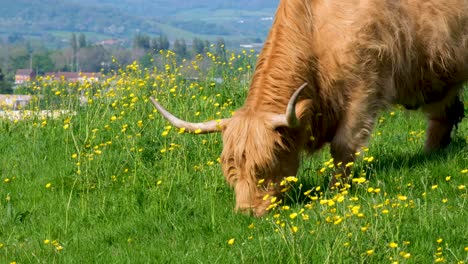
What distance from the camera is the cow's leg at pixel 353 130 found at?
854 centimetres

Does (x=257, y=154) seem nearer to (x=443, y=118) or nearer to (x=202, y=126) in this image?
(x=202, y=126)

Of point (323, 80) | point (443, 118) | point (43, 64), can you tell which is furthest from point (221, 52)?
point (43, 64)

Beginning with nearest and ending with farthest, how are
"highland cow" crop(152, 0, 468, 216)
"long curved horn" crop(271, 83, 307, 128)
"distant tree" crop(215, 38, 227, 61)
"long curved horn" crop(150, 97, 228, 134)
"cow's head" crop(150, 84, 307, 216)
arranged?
"long curved horn" crop(271, 83, 307, 128)
"cow's head" crop(150, 84, 307, 216)
"highland cow" crop(152, 0, 468, 216)
"long curved horn" crop(150, 97, 228, 134)
"distant tree" crop(215, 38, 227, 61)

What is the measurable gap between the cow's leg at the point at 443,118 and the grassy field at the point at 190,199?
0.16 meters

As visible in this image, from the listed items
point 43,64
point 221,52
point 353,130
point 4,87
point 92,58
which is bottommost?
point 43,64

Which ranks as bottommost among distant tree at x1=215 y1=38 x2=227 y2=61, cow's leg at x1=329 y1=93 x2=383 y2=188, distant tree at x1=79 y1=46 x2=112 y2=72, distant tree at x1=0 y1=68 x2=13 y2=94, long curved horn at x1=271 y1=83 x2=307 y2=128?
distant tree at x1=79 y1=46 x2=112 y2=72

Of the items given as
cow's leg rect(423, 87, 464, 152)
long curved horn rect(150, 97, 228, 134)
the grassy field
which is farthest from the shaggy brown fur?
cow's leg rect(423, 87, 464, 152)

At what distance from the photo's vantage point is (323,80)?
8.45 meters

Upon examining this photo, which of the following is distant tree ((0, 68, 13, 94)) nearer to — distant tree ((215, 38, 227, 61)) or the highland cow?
distant tree ((215, 38, 227, 61))

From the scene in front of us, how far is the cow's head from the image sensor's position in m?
7.72

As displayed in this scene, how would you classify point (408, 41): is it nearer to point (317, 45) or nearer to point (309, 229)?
point (317, 45)

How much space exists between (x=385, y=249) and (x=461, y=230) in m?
0.82

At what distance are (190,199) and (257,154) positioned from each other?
0.80 metres

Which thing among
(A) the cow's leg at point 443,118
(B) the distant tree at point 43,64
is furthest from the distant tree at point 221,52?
(B) the distant tree at point 43,64
